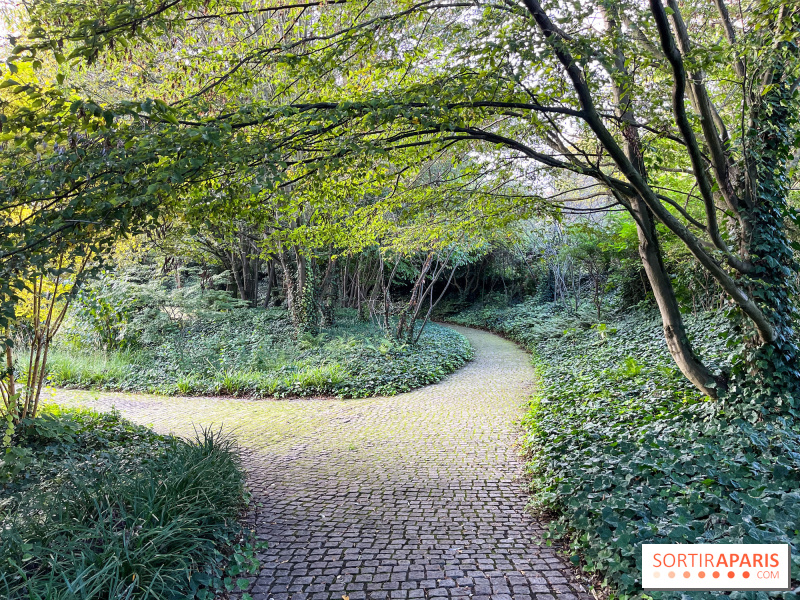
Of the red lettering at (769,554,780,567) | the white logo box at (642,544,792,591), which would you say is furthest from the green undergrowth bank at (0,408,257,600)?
the red lettering at (769,554,780,567)

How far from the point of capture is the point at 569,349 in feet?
40.5

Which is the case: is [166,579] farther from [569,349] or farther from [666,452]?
[569,349]

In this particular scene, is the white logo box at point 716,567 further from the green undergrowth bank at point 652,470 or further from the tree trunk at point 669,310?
the tree trunk at point 669,310

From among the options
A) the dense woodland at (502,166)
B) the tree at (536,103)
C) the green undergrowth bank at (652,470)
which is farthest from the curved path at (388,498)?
the tree at (536,103)

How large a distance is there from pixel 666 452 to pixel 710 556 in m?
1.51

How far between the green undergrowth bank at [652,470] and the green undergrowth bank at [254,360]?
4.48 meters

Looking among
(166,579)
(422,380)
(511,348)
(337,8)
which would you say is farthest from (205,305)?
(166,579)

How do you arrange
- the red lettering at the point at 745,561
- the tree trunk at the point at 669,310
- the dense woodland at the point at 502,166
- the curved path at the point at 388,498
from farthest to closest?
1. the tree trunk at the point at 669,310
2. the curved path at the point at 388,498
3. the dense woodland at the point at 502,166
4. the red lettering at the point at 745,561

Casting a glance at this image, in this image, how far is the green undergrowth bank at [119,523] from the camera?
2.52 metres

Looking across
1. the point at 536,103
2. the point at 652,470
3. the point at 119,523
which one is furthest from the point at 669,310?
the point at 119,523

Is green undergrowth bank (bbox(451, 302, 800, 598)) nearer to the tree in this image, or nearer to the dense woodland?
the dense woodland

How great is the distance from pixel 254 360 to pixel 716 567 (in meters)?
10.8

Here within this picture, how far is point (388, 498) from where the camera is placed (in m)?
4.46

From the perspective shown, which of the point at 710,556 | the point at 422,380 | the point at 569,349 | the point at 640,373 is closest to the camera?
the point at 710,556
